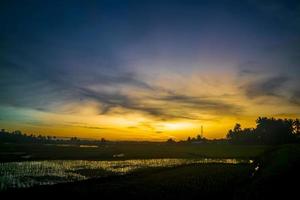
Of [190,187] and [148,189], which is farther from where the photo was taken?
[190,187]

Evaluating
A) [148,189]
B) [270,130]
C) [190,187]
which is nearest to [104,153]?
[148,189]

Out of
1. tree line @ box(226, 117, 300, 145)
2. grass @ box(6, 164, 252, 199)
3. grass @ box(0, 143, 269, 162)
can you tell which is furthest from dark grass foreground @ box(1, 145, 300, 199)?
tree line @ box(226, 117, 300, 145)

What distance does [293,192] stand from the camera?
45.7 ft

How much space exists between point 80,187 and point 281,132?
324ft

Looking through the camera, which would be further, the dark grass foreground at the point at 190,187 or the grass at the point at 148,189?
the grass at the point at 148,189

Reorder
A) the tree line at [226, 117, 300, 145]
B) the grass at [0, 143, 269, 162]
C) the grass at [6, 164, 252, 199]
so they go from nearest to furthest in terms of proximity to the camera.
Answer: the grass at [6, 164, 252, 199] → the grass at [0, 143, 269, 162] → the tree line at [226, 117, 300, 145]

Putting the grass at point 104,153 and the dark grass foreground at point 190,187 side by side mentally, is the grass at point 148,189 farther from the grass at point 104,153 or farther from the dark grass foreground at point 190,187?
the grass at point 104,153

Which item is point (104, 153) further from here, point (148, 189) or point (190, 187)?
point (190, 187)

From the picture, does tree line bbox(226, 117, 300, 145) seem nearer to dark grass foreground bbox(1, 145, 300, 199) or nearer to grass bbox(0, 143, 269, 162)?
grass bbox(0, 143, 269, 162)

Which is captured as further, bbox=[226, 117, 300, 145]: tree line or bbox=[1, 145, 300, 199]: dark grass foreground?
bbox=[226, 117, 300, 145]: tree line

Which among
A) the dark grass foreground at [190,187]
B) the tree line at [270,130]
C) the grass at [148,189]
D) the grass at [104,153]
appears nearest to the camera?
the dark grass foreground at [190,187]

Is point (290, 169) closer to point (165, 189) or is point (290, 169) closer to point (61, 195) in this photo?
point (165, 189)

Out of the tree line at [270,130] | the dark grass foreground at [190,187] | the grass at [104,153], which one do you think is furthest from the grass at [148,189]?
the tree line at [270,130]

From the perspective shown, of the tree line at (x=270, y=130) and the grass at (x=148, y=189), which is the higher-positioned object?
the tree line at (x=270, y=130)
